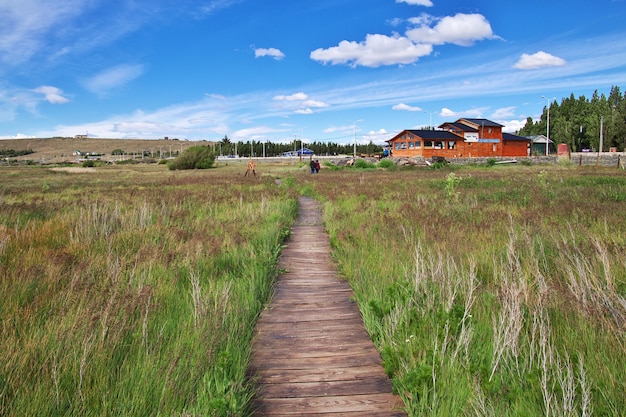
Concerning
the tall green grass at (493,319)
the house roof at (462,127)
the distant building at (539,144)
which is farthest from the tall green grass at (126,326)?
the distant building at (539,144)

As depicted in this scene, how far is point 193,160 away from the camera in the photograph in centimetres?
5925

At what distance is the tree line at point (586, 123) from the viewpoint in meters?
82.2

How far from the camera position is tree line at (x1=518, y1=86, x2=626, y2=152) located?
82188 mm

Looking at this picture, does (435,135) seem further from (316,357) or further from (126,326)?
(126,326)

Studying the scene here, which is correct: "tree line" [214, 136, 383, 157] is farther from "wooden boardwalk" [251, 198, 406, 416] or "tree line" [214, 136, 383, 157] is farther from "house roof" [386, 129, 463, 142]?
"wooden boardwalk" [251, 198, 406, 416]

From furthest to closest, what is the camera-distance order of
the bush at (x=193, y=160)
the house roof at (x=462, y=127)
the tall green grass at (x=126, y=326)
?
the house roof at (x=462, y=127), the bush at (x=193, y=160), the tall green grass at (x=126, y=326)

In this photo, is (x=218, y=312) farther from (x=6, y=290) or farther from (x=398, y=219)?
(x=398, y=219)

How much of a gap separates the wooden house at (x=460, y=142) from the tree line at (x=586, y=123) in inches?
574

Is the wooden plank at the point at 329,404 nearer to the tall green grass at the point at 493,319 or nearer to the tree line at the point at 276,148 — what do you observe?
the tall green grass at the point at 493,319

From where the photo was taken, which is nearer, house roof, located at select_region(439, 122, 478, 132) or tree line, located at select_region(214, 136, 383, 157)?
house roof, located at select_region(439, 122, 478, 132)

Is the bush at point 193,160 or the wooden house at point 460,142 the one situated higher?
the wooden house at point 460,142

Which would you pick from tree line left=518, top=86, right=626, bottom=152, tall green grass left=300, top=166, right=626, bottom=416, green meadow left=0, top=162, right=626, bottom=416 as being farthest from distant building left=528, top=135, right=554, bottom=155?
green meadow left=0, top=162, right=626, bottom=416

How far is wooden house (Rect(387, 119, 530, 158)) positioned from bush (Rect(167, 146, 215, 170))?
3259cm

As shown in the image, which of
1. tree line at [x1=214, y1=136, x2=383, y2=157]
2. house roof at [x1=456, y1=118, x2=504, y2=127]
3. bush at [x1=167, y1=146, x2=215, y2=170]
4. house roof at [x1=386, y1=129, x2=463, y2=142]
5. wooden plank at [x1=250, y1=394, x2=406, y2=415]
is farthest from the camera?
tree line at [x1=214, y1=136, x2=383, y2=157]
